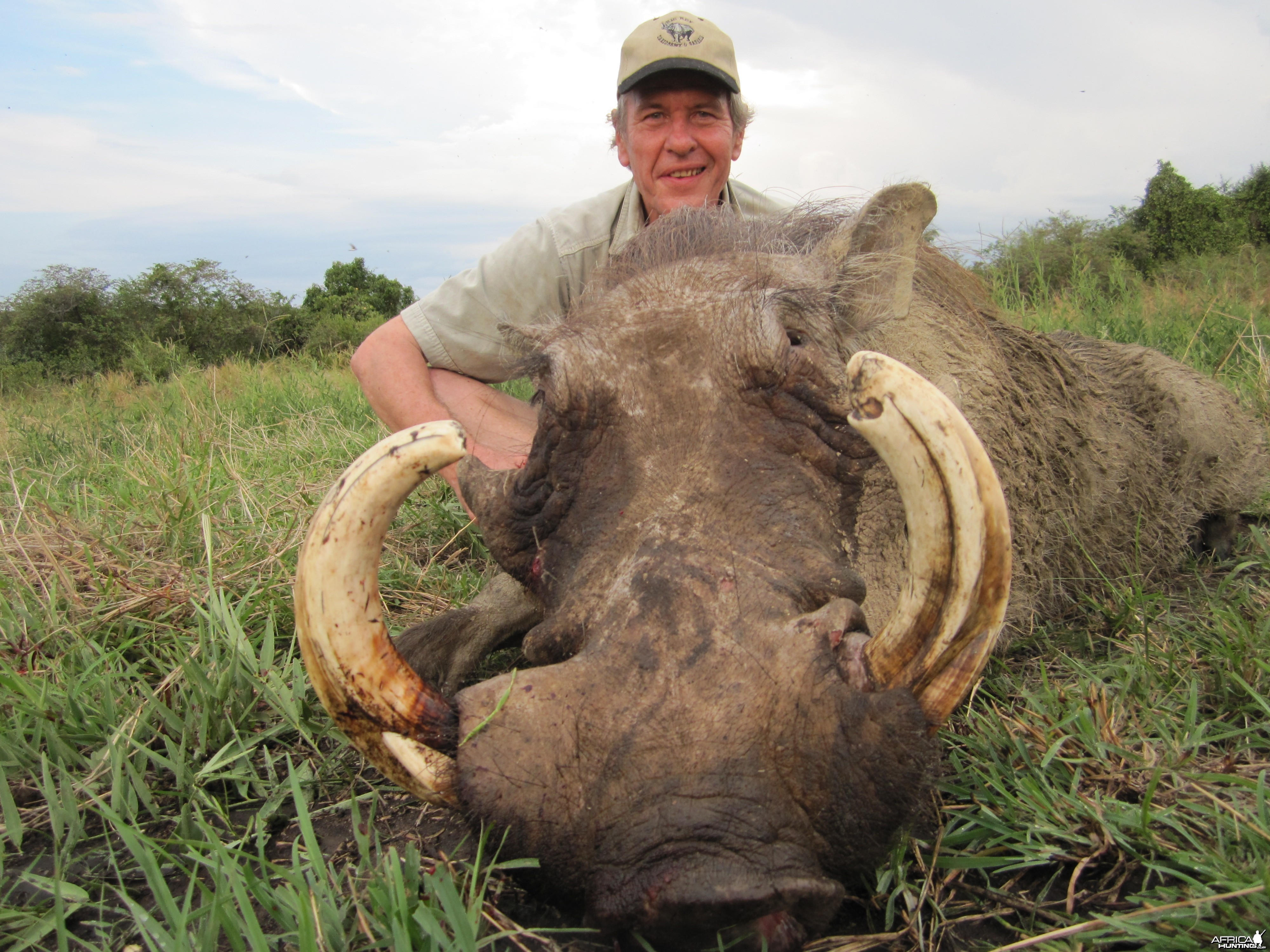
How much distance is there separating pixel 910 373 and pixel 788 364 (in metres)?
0.45

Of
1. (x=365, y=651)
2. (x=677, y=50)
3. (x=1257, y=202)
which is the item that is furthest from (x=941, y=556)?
(x=1257, y=202)

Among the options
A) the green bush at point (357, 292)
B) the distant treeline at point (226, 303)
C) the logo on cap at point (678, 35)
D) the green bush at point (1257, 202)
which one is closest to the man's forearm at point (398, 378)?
the logo on cap at point (678, 35)

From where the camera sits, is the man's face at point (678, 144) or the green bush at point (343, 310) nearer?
the man's face at point (678, 144)

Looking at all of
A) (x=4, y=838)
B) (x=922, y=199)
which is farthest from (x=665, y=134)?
(x=4, y=838)

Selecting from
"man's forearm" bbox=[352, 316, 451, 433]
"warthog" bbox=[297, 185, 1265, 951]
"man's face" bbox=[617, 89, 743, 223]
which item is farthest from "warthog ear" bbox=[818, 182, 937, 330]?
"man's forearm" bbox=[352, 316, 451, 433]

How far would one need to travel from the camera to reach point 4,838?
5.47 ft

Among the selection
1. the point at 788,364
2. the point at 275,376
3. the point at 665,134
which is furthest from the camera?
the point at 275,376

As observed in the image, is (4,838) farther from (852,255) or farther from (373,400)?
(373,400)

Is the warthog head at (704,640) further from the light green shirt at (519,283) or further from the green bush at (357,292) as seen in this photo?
the green bush at (357,292)

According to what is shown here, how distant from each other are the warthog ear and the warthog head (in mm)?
466

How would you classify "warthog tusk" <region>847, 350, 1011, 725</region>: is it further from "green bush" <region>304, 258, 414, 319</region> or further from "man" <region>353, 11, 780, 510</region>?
"green bush" <region>304, 258, 414, 319</region>

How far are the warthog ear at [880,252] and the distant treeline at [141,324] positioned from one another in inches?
370

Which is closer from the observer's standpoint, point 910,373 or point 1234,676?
point 910,373

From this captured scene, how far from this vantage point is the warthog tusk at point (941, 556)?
1.28 meters
